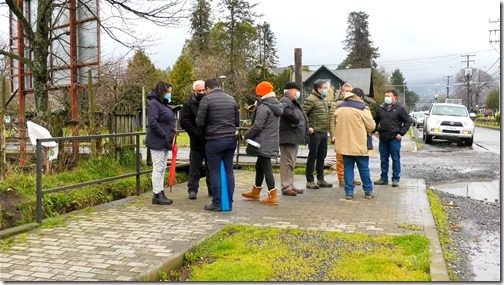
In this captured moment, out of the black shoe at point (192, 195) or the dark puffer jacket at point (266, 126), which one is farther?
the black shoe at point (192, 195)

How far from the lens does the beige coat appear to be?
735 cm

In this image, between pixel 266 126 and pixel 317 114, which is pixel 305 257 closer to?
pixel 266 126

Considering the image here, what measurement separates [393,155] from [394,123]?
0.57 meters

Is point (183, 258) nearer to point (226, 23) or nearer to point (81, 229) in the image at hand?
point (81, 229)

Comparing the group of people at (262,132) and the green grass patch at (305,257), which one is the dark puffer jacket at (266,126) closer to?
the group of people at (262,132)

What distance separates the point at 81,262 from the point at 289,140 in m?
4.17

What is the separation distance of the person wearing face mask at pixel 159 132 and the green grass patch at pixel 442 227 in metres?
3.60

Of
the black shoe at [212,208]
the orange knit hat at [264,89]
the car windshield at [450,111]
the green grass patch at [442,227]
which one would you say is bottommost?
the green grass patch at [442,227]

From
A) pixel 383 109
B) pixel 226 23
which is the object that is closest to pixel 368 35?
pixel 226 23

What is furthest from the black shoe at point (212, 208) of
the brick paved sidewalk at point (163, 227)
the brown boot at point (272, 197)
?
the brown boot at point (272, 197)

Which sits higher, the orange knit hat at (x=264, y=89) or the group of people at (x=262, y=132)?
the orange knit hat at (x=264, y=89)

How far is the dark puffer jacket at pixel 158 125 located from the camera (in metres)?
6.80

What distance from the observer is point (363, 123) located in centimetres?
749

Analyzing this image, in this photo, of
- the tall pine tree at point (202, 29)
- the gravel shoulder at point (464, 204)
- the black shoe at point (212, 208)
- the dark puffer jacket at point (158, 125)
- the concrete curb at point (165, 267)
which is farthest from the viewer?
the tall pine tree at point (202, 29)
